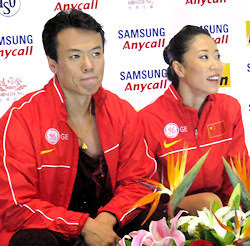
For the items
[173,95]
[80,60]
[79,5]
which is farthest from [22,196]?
[79,5]

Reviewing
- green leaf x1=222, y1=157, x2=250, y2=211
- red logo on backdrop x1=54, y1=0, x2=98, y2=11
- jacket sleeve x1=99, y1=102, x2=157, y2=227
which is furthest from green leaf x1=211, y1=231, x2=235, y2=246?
red logo on backdrop x1=54, y1=0, x2=98, y2=11

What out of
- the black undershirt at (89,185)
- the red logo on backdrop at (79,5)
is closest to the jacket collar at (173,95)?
the black undershirt at (89,185)

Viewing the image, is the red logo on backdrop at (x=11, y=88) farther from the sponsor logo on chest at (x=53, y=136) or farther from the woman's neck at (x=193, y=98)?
the woman's neck at (x=193, y=98)

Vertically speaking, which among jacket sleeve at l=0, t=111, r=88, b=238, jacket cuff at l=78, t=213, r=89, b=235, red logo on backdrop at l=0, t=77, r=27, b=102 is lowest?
jacket cuff at l=78, t=213, r=89, b=235

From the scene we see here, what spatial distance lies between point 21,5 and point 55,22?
0.49 m

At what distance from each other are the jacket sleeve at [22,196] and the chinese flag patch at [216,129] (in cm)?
81

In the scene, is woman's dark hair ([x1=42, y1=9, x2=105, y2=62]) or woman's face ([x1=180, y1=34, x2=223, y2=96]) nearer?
woman's dark hair ([x1=42, y1=9, x2=105, y2=62])

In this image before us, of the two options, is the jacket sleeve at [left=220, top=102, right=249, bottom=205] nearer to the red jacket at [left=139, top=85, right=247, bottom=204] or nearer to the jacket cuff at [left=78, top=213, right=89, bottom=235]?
the red jacket at [left=139, top=85, right=247, bottom=204]

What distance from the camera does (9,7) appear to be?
106 inches

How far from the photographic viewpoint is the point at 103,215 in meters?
2.17

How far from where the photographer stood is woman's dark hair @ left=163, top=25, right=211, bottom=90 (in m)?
2.57

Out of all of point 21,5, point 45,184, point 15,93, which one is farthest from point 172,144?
point 21,5

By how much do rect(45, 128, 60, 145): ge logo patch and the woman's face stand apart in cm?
73

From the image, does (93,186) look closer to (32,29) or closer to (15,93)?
(15,93)
